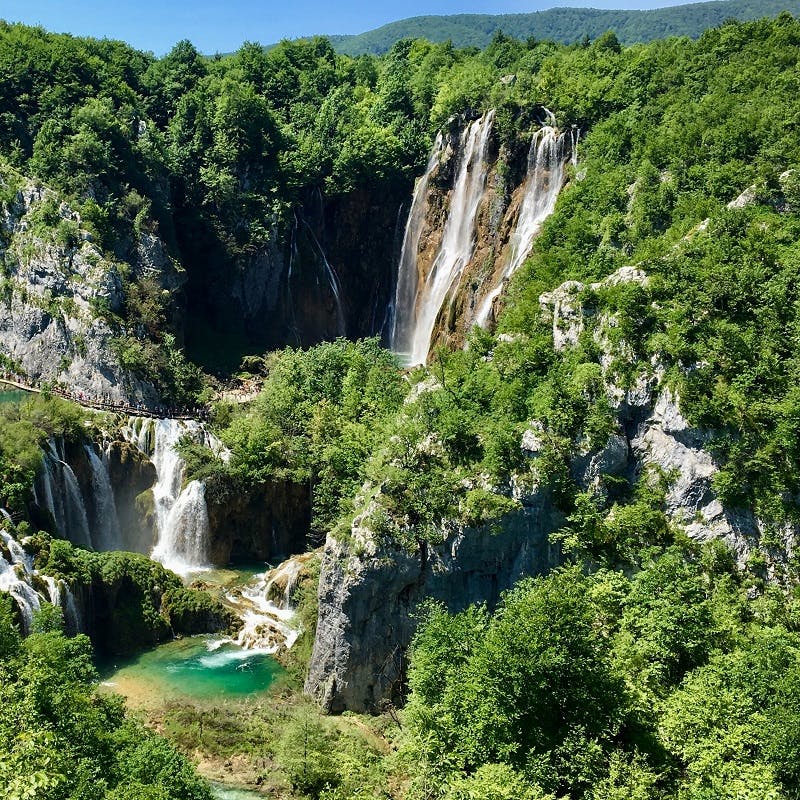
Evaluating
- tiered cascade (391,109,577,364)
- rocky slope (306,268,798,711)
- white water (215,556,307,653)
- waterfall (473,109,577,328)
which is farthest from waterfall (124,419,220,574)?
waterfall (473,109,577,328)

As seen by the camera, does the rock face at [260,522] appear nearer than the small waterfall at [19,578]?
No

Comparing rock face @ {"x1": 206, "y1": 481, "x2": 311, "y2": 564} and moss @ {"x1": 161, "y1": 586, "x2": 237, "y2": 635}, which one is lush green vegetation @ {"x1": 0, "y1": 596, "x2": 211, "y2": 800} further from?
rock face @ {"x1": 206, "y1": 481, "x2": 311, "y2": 564}

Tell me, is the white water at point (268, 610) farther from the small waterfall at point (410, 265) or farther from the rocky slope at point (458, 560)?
the small waterfall at point (410, 265)

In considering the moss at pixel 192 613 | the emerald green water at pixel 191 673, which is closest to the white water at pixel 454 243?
the moss at pixel 192 613

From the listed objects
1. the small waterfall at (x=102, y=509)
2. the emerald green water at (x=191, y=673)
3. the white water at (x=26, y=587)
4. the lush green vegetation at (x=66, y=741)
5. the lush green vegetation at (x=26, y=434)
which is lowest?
the emerald green water at (x=191, y=673)

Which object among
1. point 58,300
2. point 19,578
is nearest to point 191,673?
point 19,578

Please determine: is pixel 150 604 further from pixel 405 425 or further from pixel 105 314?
pixel 105 314
